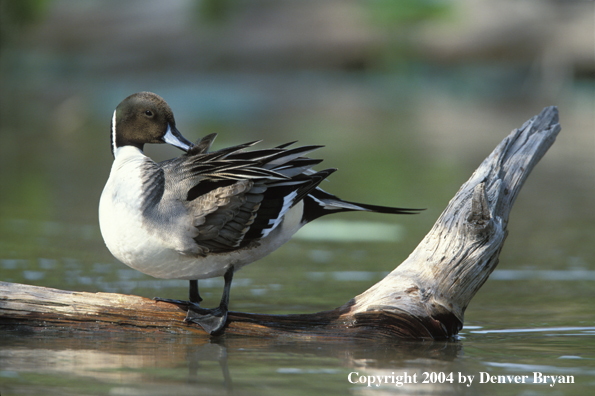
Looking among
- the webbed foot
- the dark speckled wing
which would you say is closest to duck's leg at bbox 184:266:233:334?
the webbed foot

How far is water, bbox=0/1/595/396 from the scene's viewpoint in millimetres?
2775

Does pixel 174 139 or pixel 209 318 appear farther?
pixel 174 139

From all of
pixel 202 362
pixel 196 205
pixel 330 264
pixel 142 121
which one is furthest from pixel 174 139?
pixel 330 264

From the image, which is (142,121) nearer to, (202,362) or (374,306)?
(202,362)

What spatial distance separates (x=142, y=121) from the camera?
3.54 metres

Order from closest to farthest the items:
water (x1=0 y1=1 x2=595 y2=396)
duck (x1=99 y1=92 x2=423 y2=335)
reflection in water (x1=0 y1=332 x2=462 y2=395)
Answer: reflection in water (x1=0 y1=332 x2=462 y2=395) < water (x1=0 y1=1 x2=595 y2=396) < duck (x1=99 y1=92 x2=423 y2=335)

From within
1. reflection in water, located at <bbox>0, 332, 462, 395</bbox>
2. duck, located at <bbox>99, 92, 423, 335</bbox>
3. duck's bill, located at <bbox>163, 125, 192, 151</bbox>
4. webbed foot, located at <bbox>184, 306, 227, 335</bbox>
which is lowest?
reflection in water, located at <bbox>0, 332, 462, 395</bbox>

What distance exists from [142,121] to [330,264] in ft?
6.78

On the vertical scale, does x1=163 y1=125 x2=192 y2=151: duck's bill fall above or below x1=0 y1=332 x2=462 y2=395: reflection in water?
above

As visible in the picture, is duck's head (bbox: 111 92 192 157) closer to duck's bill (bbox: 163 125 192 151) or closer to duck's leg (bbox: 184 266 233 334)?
duck's bill (bbox: 163 125 192 151)

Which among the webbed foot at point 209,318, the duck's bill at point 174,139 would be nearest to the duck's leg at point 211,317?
the webbed foot at point 209,318

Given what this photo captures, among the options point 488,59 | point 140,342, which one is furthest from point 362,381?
point 488,59

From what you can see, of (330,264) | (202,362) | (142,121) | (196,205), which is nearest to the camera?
(202,362)

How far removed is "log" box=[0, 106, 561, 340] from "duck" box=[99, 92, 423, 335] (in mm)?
158
